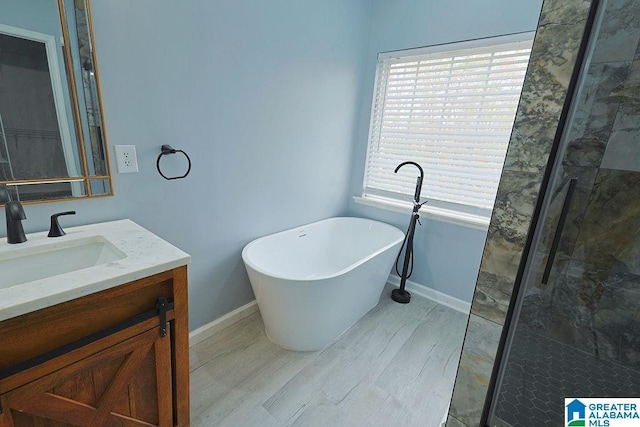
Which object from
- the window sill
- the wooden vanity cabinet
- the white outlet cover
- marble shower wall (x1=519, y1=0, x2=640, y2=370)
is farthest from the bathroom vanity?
the window sill

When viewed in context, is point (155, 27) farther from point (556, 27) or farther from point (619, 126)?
point (619, 126)

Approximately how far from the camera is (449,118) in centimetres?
237

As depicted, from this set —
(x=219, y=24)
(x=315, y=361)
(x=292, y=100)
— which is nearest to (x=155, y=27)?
(x=219, y=24)

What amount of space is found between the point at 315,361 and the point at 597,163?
172 centimetres

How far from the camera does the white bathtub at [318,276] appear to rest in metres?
1.68

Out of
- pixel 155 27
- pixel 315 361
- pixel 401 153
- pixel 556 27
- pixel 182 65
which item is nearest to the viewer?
pixel 556 27

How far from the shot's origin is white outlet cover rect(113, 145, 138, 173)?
1367 mm

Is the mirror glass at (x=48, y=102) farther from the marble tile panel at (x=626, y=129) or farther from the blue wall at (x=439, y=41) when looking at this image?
the blue wall at (x=439, y=41)

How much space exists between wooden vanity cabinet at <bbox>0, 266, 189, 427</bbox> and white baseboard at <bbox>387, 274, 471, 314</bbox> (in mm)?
2105

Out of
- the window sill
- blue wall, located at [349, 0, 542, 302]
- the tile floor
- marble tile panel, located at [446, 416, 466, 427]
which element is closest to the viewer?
marble tile panel, located at [446, 416, 466, 427]

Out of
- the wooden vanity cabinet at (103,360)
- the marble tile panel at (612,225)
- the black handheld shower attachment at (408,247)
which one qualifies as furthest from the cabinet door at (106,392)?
the black handheld shower attachment at (408,247)

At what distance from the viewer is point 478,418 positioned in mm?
1268

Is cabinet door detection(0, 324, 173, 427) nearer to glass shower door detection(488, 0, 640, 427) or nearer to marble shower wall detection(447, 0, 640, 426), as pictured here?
marble shower wall detection(447, 0, 640, 426)
